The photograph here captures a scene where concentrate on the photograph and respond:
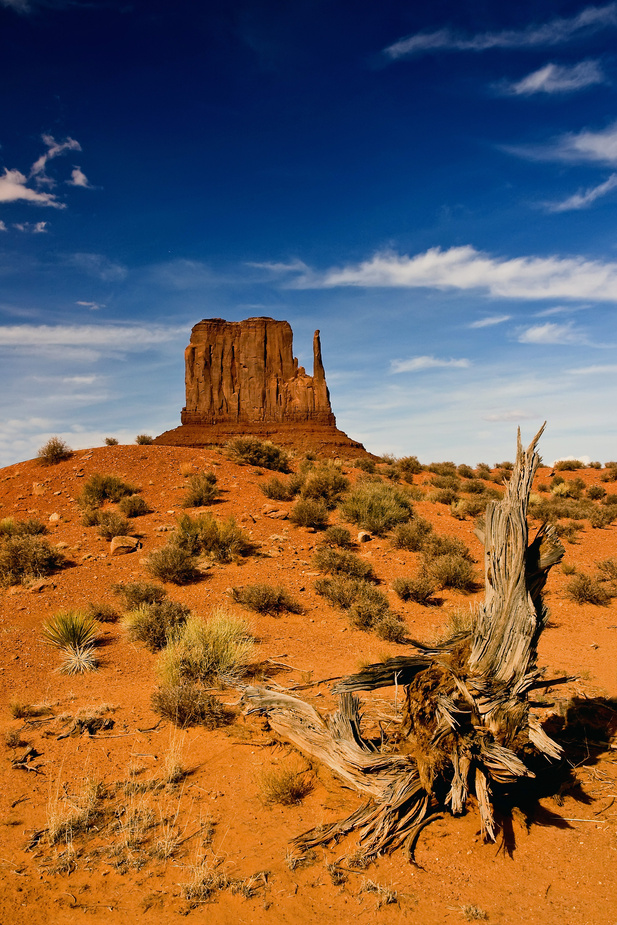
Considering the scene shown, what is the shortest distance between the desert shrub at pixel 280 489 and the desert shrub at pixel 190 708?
32.4 feet

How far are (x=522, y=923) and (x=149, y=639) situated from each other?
6098 mm

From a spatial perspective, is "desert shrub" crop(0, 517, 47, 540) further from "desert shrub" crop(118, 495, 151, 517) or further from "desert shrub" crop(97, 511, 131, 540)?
"desert shrub" crop(118, 495, 151, 517)

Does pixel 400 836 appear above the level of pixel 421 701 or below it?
below

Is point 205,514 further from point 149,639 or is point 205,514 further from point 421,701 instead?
point 421,701

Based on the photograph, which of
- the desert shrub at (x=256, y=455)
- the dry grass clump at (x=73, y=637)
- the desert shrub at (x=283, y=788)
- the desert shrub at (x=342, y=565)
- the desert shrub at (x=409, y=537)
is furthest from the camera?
the desert shrub at (x=256, y=455)

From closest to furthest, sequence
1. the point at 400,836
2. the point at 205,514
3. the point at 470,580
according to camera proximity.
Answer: the point at 400,836, the point at 470,580, the point at 205,514

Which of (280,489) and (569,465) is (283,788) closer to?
(280,489)

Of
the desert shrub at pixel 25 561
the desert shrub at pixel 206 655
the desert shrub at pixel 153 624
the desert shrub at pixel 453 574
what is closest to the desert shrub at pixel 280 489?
the desert shrub at pixel 453 574

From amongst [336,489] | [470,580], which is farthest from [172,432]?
[470,580]

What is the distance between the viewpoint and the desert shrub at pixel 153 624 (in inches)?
314

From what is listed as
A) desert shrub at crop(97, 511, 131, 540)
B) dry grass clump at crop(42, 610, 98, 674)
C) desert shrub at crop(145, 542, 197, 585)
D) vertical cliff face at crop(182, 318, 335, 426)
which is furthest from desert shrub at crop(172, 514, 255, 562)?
vertical cliff face at crop(182, 318, 335, 426)

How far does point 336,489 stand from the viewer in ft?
55.0

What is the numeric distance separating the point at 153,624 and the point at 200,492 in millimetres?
7069

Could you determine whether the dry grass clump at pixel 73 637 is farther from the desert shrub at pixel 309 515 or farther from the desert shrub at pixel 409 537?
the desert shrub at pixel 409 537
